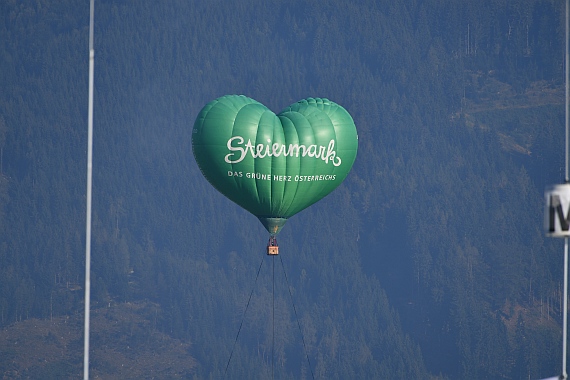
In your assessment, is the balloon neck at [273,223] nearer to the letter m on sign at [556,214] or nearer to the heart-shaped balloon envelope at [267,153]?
the heart-shaped balloon envelope at [267,153]

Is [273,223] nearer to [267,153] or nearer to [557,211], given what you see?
[267,153]

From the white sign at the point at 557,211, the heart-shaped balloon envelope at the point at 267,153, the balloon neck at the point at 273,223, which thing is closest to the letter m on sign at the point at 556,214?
the white sign at the point at 557,211

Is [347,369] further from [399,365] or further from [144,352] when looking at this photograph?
[144,352]

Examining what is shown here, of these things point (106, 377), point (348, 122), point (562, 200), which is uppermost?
point (348, 122)

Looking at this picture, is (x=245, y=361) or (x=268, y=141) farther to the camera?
(x=245, y=361)

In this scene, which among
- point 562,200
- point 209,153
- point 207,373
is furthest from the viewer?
point 207,373

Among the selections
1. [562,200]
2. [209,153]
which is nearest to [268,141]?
[209,153]

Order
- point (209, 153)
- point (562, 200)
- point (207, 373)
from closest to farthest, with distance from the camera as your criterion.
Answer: point (562, 200)
point (209, 153)
point (207, 373)
